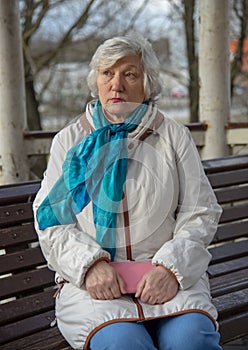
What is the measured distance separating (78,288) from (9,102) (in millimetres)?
2401

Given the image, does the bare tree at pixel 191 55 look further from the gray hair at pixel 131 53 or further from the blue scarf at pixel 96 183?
the blue scarf at pixel 96 183

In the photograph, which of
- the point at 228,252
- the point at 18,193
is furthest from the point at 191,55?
the point at 18,193

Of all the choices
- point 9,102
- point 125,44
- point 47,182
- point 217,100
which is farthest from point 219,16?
point 47,182

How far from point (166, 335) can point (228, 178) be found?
1.67m

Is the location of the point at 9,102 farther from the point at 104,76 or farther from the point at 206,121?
the point at 104,76

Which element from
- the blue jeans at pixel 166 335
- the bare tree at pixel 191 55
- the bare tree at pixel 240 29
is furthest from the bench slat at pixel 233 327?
the bare tree at pixel 240 29

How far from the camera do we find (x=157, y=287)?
7.82ft

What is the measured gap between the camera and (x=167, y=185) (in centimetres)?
255

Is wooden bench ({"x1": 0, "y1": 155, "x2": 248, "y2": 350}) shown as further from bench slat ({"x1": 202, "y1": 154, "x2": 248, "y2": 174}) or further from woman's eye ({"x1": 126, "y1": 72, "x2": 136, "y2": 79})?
woman's eye ({"x1": 126, "y1": 72, "x2": 136, "y2": 79})

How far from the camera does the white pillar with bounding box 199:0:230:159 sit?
497 centimetres

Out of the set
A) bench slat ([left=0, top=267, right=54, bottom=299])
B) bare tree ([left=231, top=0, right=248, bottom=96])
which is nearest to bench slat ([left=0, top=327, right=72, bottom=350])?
bench slat ([left=0, top=267, right=54, bottom=299])

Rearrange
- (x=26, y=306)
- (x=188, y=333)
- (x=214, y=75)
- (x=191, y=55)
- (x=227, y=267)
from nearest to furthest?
(x=188, y=333)
(x=26, y=306)
(x=227, y=267)
(x=214, y=75)
(x=191, y=55)

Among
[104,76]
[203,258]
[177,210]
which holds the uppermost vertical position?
[104,76]

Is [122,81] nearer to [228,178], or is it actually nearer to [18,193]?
[18,193]
